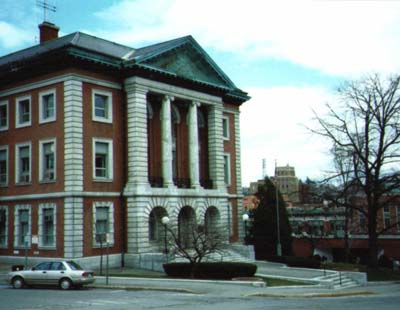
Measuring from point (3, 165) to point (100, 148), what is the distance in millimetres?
8174

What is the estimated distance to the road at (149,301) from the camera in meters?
21.8

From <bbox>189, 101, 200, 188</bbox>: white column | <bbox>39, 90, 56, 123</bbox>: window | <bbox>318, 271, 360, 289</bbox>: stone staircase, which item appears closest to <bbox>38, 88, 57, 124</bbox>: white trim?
<bbox>39, 90, 56, 123</bbox>: window

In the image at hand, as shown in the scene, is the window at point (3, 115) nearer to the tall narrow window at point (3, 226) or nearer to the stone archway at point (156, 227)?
the tall narrow window at point (3, 226)

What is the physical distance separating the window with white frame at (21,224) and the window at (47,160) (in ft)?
8.48

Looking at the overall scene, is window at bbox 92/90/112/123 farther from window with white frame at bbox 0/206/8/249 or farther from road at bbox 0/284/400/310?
road at bbox 0/284/400/310

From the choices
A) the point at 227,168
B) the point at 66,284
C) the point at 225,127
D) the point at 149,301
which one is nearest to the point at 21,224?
the point at 66,284

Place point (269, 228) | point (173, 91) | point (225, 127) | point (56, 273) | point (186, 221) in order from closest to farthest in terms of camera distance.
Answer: point (56, 273), point (173, 91), point (186, 221), point (225, 127), point (269, 228)

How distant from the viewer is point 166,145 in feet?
147

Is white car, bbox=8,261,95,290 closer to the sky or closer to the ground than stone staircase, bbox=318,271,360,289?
closer to the sky

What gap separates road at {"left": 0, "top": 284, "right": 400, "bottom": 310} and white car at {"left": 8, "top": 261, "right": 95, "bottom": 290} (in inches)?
25.8

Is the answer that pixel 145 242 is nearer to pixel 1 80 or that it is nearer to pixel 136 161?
pixel 136 161

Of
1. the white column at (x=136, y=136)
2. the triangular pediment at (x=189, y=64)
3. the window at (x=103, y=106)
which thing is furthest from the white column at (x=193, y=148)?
the window at (x=103, y=106)

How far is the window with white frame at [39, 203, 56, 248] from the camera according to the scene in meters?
40.3

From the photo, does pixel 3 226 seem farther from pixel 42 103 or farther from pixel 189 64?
pixel 189 64
